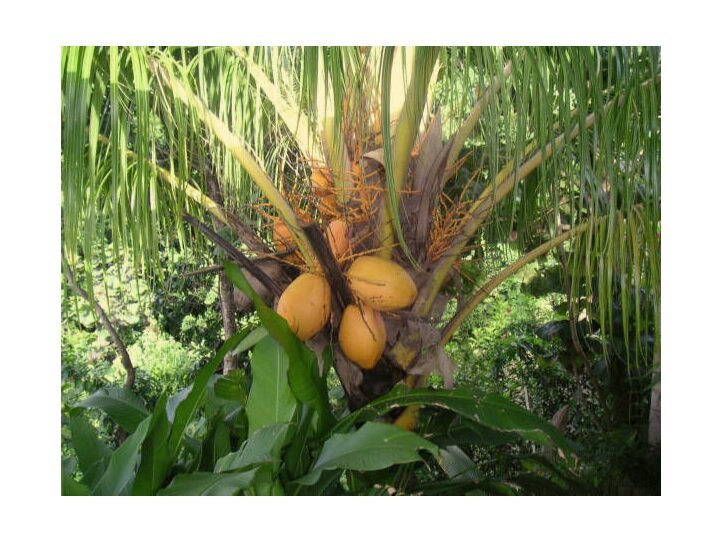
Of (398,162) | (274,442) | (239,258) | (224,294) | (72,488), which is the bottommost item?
(72,488)

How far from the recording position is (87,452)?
1.66 metres

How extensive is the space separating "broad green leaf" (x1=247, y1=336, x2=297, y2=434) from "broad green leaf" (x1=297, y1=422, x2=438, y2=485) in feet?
0.52

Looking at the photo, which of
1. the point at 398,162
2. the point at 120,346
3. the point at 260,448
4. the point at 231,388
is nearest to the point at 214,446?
the point at 231,388

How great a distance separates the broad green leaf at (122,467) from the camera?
1.52 metres

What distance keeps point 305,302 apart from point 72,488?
575mm

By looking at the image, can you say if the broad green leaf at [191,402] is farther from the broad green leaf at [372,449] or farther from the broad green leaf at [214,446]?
the broad green leaf at [372,449]

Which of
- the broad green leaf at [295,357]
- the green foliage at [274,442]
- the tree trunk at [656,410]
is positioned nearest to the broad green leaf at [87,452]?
the green foliage at [274,442]

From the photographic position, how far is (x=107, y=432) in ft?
7.37

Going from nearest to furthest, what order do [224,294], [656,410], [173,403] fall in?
[173,403], [656,410], [224,294]

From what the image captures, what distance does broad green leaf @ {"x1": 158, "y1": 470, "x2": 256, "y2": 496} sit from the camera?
136 centimetres

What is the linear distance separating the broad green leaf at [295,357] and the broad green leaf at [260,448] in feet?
0.38

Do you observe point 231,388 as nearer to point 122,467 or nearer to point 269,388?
point 269,388
